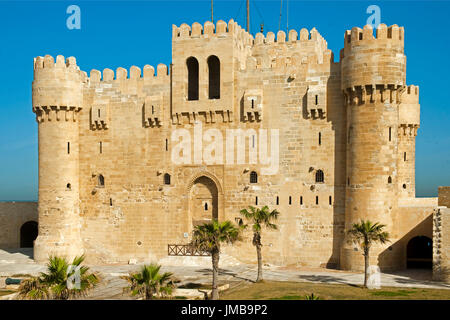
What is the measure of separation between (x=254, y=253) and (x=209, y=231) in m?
10.1

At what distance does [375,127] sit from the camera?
107 ft

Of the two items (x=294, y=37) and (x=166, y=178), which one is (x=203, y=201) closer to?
(x=166, y=178)

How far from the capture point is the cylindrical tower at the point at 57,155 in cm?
3838

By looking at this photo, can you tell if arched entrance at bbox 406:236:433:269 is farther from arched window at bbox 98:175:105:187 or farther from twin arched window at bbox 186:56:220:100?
arched window at bbox 98:175:105:187

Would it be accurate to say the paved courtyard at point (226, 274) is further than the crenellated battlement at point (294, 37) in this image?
No

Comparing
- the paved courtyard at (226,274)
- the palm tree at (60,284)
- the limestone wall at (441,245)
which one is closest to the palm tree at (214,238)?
the paved courtyard at (226,274)

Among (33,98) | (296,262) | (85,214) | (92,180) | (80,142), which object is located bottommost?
(296,262)

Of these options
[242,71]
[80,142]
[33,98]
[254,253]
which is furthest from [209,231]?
[33,98]

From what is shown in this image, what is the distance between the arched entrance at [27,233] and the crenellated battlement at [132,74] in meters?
16.2

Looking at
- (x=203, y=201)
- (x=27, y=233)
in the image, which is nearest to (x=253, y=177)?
(x=203, y=201)

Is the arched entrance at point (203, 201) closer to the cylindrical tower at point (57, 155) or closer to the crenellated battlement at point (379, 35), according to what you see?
the cylindrical tower at point (57, 155)

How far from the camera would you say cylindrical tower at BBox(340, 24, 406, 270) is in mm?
32344
